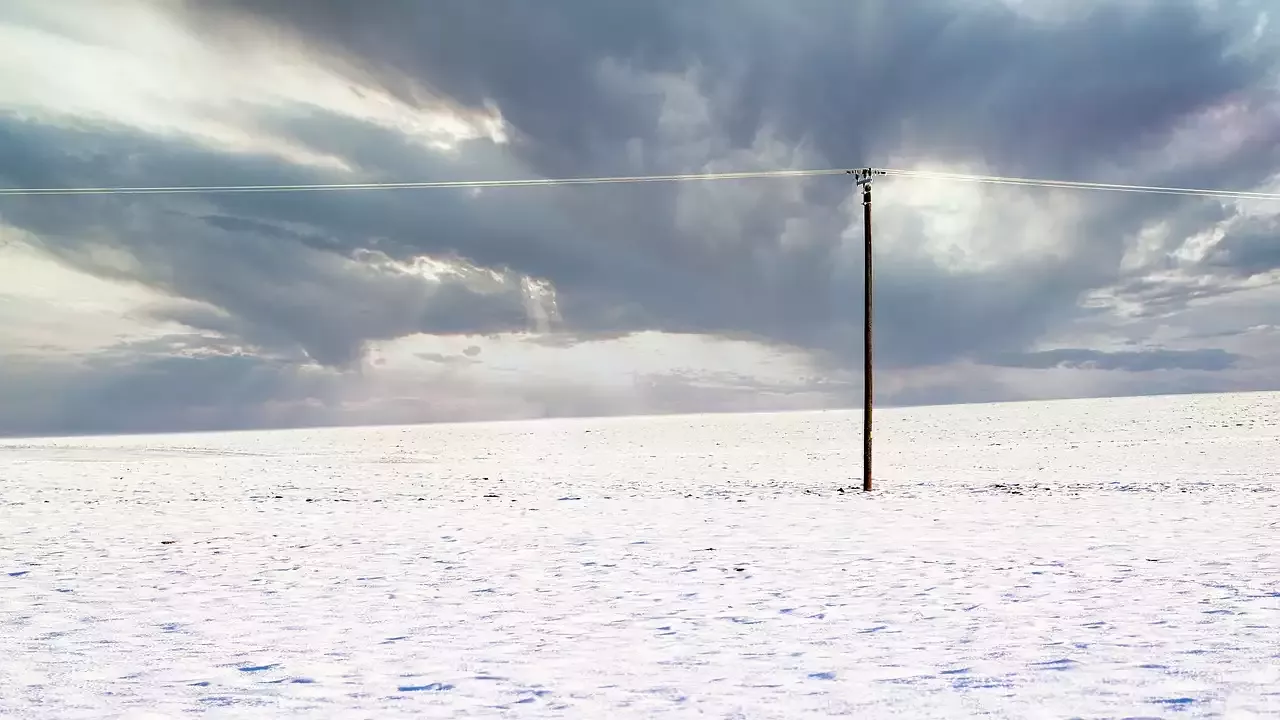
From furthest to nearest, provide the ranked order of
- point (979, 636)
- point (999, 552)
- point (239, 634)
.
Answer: point (999, 552)
point (239, 634)
point (979, 636)

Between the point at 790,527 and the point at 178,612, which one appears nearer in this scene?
A: the point at 178,612

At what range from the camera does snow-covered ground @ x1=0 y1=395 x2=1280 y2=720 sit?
7188 millimetres

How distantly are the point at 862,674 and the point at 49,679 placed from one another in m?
6.98

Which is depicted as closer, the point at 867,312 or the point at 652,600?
the point at 652,600

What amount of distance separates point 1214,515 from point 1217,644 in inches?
493

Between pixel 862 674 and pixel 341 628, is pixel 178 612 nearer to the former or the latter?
pixel 341 628

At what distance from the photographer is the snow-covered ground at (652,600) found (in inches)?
283

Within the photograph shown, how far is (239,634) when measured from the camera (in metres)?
9.76

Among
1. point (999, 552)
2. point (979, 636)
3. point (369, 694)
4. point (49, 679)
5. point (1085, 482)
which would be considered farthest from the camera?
point (1085, 482)

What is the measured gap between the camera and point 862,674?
25.0ft

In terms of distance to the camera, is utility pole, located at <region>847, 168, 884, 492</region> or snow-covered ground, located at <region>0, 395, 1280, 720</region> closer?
snow-covered ground, located at <region>0, 395, 1280, 720</region>

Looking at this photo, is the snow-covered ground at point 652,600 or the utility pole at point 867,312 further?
the utility pole at point 867,312

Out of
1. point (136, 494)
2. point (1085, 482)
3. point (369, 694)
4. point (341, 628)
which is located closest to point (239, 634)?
point (341, 628)

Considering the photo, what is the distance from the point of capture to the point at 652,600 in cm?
1126
